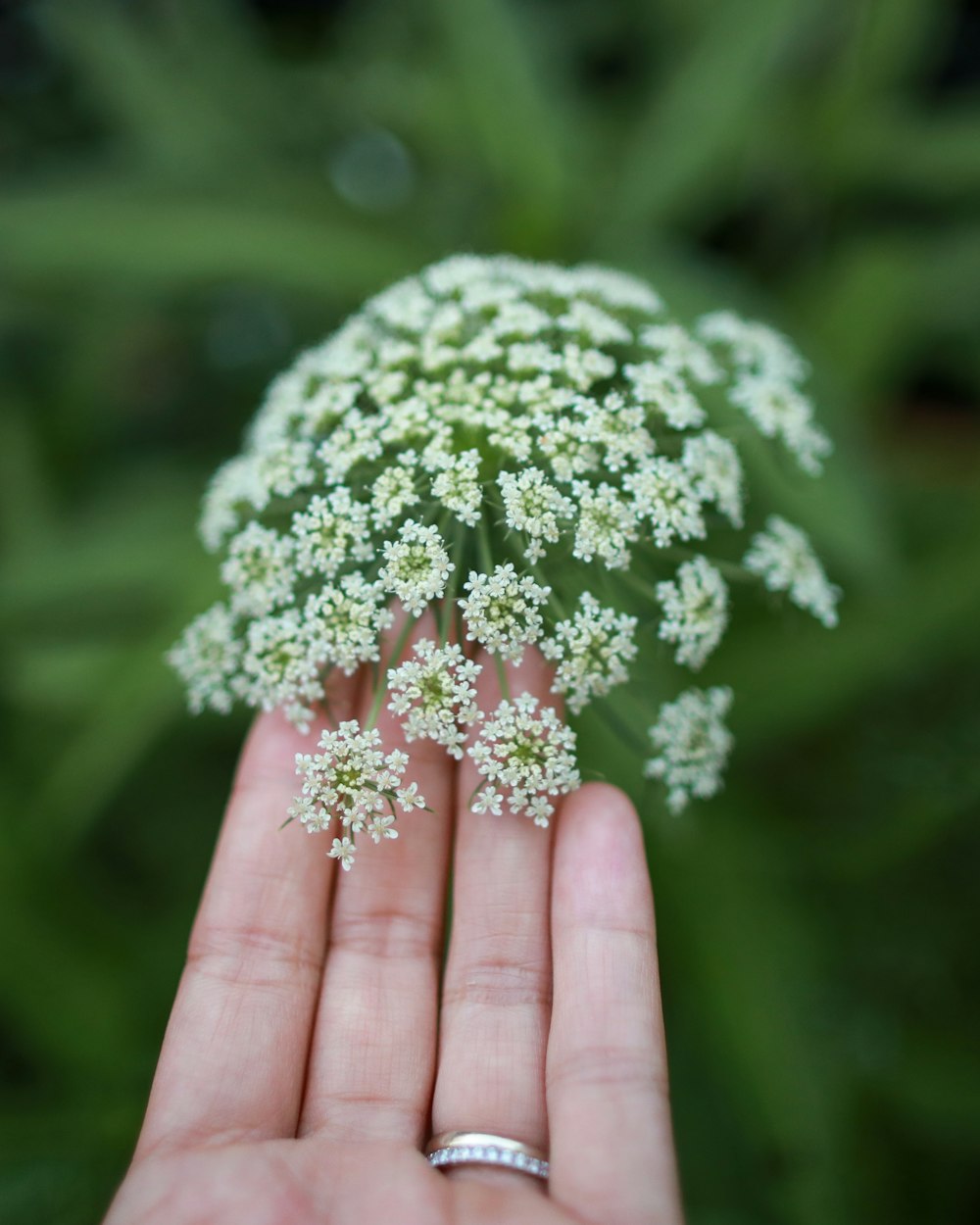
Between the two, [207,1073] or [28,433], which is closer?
[207,1073]

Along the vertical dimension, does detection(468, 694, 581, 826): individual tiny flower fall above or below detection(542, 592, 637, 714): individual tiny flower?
below

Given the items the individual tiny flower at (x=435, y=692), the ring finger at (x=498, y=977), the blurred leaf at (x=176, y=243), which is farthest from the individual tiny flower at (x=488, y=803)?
the blurred leaf at (x=176, y=243)

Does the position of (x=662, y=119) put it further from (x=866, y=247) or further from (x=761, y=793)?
(x=761, y=793)

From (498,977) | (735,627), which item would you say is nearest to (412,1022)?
(498,977)

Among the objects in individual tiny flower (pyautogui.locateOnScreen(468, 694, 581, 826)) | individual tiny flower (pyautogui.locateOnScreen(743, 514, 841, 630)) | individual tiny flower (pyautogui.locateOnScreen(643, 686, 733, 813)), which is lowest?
individual tiny flower (pyautogui.locateOnScreen(468, 694, 581, 826))

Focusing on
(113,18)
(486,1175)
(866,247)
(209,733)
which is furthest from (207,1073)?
(113,18)

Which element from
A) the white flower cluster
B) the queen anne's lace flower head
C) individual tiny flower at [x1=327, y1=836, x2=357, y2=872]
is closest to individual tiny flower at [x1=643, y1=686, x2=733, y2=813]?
the queen anne's lace flower head

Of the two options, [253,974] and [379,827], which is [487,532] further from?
[253,974]

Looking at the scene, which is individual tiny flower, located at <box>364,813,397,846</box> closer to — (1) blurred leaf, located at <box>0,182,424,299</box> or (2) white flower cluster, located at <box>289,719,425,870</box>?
(2) white flower cluster, located at <box>289,719,425,870</box>
